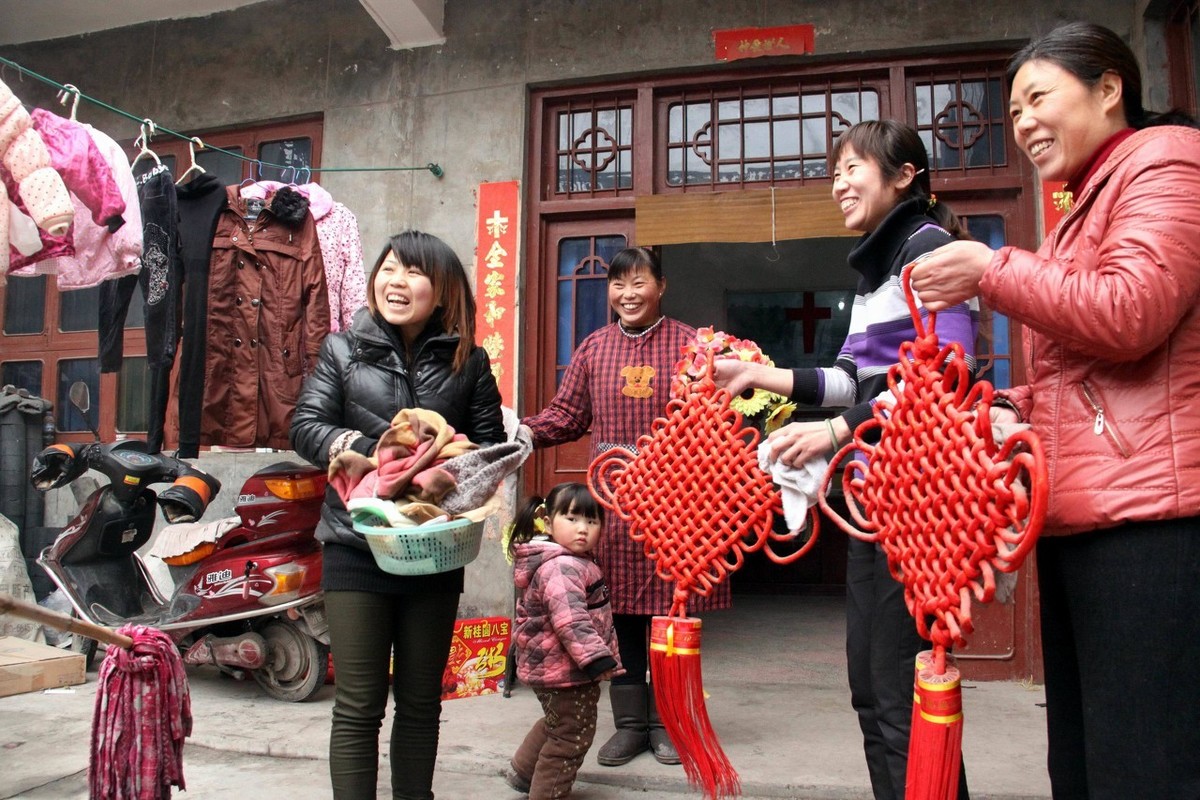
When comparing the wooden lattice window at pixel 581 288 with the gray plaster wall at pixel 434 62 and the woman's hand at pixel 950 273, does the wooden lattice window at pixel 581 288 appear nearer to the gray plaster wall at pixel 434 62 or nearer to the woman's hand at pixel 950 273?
the gray plaster wall at pixel 434 62

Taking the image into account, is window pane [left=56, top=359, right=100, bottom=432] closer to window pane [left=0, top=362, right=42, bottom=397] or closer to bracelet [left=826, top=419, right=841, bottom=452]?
window pane [left=0, top=362, right=42, bottom=397]

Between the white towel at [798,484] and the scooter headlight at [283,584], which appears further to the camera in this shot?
the scooter headlight at [283,584]

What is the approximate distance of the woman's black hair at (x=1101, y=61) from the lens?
1.27 meters

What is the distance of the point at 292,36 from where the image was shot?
193 inches

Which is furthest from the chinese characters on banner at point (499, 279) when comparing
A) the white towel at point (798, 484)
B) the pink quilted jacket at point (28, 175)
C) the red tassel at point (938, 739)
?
the red tassel at point (938, 739)

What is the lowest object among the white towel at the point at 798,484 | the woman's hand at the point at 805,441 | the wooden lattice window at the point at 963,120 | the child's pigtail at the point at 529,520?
the child's pigtail at the point at 529,520

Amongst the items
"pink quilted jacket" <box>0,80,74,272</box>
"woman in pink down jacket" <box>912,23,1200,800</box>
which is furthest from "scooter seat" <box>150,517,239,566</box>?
"woman in pink down jacket" <box>912,23,1200,800</box>

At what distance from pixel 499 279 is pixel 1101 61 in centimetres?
330

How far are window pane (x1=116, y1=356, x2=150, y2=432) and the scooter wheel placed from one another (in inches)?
79.5

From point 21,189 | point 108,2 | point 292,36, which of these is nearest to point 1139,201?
point 21,189

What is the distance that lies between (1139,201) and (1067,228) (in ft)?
0.52

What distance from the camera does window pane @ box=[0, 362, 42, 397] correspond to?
5359 millimetres

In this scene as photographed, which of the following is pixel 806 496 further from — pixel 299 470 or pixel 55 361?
pixel 55 361

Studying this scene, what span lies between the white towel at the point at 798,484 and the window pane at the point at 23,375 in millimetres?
5269
